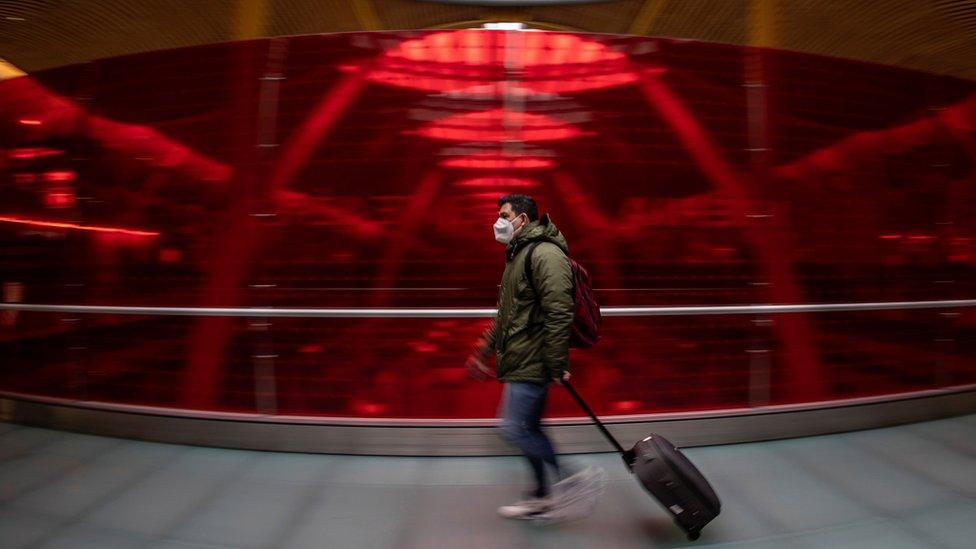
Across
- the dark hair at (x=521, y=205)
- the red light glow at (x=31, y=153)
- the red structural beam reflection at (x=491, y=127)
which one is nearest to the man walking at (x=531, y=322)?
the dark hair at (x=521, y=205)

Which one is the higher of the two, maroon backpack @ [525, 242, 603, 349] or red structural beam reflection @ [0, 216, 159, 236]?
red structural beam reflection @ [0, 216, 159, 236]

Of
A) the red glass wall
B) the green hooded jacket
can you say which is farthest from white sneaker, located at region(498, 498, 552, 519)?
the red glass wall

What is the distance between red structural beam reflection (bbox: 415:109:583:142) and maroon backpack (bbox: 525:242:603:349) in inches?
56.3

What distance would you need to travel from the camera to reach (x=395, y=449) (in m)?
4.42

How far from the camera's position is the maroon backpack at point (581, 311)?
3.25m

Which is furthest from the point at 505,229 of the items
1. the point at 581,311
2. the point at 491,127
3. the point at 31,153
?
the point at 31,153

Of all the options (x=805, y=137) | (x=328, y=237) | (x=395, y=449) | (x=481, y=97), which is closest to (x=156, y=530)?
(x=395, y=449)

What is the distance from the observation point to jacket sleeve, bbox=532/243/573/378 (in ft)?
10.2

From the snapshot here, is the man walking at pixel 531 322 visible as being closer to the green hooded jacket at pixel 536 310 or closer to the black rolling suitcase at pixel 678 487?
the green hooded jacket at pixel 536 310

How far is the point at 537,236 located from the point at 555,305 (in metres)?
0.38

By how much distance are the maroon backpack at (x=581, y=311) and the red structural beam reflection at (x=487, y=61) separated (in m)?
1.74

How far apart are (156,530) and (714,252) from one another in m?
4.04

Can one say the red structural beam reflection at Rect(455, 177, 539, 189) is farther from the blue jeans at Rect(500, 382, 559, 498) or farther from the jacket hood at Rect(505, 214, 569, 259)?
the blue jeans at Rect(500, 382, 559, 498)

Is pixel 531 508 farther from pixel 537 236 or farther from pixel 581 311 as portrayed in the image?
pixel 537 236
